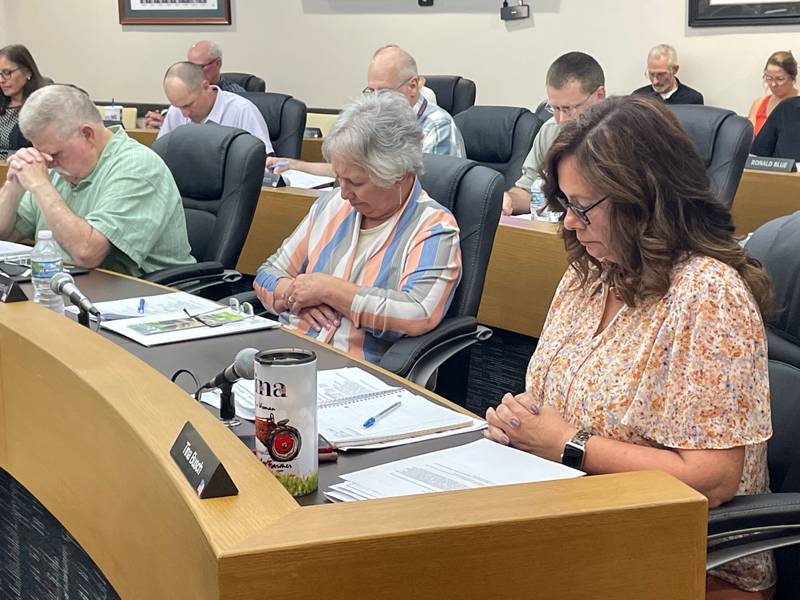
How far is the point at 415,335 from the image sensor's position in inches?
93.4

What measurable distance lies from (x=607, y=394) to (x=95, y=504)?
0.77 metres

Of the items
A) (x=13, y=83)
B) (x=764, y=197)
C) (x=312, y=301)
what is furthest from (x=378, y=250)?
(x=13, y=83)

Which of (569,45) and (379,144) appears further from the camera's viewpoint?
(569,45)

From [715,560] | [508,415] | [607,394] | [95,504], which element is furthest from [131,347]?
[715,560]

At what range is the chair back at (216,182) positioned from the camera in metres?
3.30

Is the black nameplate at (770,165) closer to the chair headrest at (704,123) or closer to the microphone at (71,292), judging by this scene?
the chair headrest at (704,123)

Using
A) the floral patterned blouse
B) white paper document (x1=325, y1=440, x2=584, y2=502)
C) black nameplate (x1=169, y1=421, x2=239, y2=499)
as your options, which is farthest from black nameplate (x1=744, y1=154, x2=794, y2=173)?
black nameplate (x1=169, y1=421, x2=239, y2=499)

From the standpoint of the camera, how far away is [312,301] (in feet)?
8.07

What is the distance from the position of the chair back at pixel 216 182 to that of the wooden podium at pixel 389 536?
196 centimetres

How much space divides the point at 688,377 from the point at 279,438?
59 centimetres

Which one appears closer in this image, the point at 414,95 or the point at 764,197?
the point at 764,197

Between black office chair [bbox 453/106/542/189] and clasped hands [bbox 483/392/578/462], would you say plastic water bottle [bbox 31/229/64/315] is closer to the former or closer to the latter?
clasped hands [bbox 483/392/578/462]

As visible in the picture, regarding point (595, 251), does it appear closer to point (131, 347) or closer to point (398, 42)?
point (131, 347)

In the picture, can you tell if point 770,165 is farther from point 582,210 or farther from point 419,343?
point 582,210
